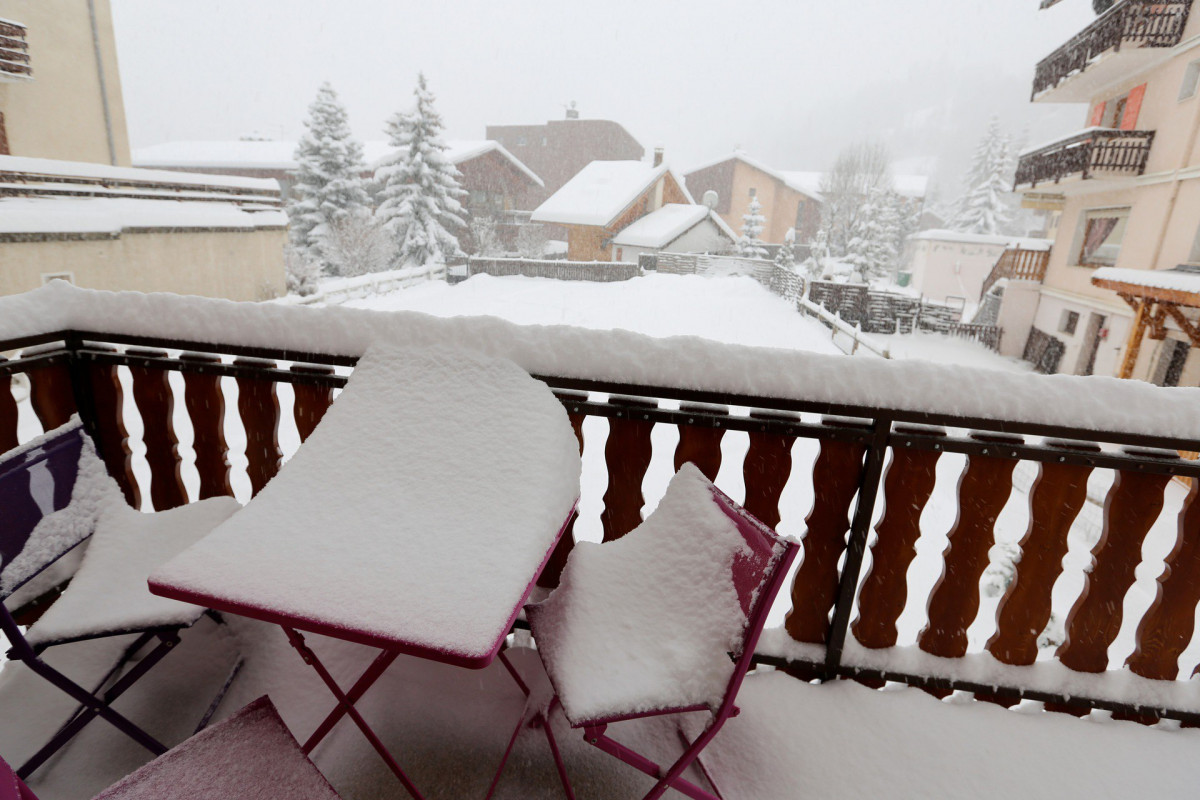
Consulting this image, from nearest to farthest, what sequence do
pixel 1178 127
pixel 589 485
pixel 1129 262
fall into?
pixel 589 485, pixel 1178 127, pixel 1129 262

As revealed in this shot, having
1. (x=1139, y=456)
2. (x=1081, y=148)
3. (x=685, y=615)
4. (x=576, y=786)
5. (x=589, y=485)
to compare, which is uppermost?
(x=1081, y=148)

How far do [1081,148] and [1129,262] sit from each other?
2893 mm

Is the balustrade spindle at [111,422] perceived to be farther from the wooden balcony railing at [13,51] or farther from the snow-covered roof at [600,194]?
the snow-covered roof at [600,194]

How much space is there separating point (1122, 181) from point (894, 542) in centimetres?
1713

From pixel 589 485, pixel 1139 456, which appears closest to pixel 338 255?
pixel 589 485

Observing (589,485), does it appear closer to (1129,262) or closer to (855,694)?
(855,694)

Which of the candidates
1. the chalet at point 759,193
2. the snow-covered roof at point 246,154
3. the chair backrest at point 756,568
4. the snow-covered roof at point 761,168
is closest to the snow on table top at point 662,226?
the snow-covered roof at point 246,154

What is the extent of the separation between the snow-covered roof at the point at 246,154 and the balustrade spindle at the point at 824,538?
30.3 meters

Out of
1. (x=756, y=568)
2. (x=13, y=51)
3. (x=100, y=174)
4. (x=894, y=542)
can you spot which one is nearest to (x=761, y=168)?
(x=100, y=174)

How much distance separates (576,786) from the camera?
165cm

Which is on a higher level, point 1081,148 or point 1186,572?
point 1081,148

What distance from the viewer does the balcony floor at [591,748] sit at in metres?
1.66

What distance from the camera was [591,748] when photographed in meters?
1.76

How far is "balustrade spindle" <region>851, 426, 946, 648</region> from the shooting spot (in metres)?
1.81
